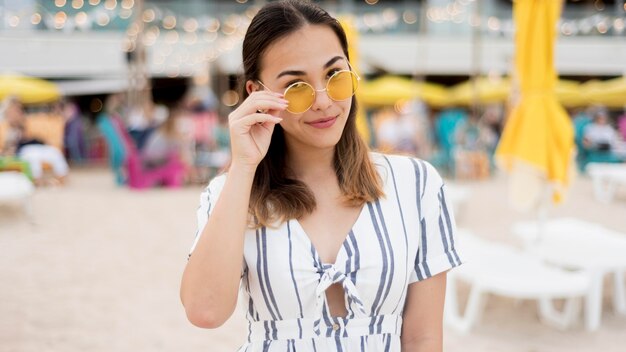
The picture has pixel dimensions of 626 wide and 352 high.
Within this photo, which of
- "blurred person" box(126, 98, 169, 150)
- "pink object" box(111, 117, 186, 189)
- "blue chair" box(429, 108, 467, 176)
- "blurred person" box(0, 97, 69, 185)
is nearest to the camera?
"blurred person" box(0, 97, 69, 185)

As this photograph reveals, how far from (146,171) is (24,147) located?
90.3 inches

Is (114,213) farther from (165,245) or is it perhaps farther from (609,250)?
(609,250)

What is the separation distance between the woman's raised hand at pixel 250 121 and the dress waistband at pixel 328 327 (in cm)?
36

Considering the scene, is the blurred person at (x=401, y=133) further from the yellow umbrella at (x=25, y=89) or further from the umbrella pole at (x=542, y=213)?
the yellow umbrella at (x=25, y=89)

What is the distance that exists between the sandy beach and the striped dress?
7.62ft

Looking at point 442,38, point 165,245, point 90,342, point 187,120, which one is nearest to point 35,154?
point 187,120

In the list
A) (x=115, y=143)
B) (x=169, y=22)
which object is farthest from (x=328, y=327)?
(x=169, y=22)

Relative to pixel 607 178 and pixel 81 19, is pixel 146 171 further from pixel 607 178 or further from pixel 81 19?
pixel 81 19

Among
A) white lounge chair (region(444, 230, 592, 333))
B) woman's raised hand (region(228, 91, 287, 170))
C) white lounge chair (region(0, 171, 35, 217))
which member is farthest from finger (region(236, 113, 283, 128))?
white lounge chair (region(0, 171, 35, 217))

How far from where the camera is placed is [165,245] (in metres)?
6.14

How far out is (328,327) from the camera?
1.27m

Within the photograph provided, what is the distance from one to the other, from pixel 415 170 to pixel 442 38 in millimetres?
20780

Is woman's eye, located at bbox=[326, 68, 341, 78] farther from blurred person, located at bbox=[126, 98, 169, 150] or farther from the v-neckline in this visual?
blurred person, located at bbox=[126, 98, 169, 150]

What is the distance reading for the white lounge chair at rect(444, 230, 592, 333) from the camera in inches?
136
